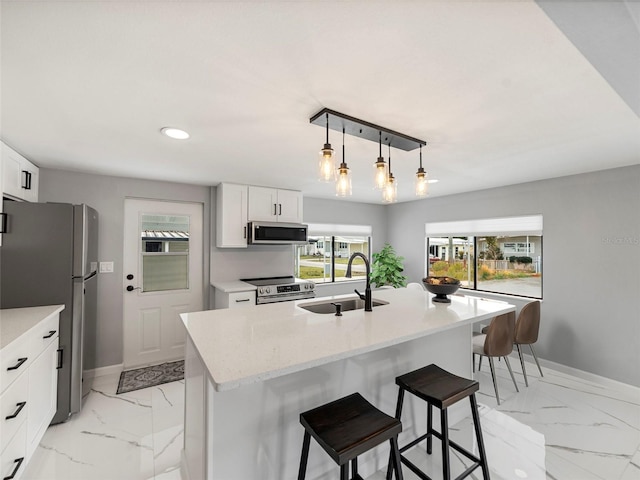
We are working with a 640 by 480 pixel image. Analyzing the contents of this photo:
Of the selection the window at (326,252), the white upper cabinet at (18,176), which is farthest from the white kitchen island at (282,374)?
the window at (326,252)

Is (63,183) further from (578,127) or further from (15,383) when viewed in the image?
(578,127)

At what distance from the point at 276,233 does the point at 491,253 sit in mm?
3010

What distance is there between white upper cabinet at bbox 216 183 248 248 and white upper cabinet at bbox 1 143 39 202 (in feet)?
5.63

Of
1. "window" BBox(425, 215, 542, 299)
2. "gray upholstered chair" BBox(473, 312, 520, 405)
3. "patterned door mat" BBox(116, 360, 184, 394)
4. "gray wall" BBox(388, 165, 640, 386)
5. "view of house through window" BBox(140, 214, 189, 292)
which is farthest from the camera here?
"window" BBox(425, 215, 542, 299)

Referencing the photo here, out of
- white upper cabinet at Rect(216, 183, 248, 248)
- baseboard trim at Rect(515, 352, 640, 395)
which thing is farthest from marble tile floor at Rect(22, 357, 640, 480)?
white upper cabinet at Rect(216, 183, 248, 248)

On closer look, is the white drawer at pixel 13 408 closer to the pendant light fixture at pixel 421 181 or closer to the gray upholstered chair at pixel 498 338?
the pendant light fixture at pixel 421 181

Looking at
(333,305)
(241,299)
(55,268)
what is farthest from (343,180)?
(55,268)

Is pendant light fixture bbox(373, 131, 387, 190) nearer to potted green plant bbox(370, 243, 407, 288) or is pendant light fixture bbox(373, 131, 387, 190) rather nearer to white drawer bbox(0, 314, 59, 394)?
white drawer bbox(0, 314, 59, 394)

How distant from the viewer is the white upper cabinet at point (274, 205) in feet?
12.7

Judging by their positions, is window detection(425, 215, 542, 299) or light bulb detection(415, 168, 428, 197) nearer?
light bulb detection(415, 168, 428, 197)

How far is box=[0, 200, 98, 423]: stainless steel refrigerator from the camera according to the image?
2211mm

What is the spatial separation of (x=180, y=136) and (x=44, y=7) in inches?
45.7

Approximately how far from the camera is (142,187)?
3.48 m

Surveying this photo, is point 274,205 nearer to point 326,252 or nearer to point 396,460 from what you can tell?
point 326,252
